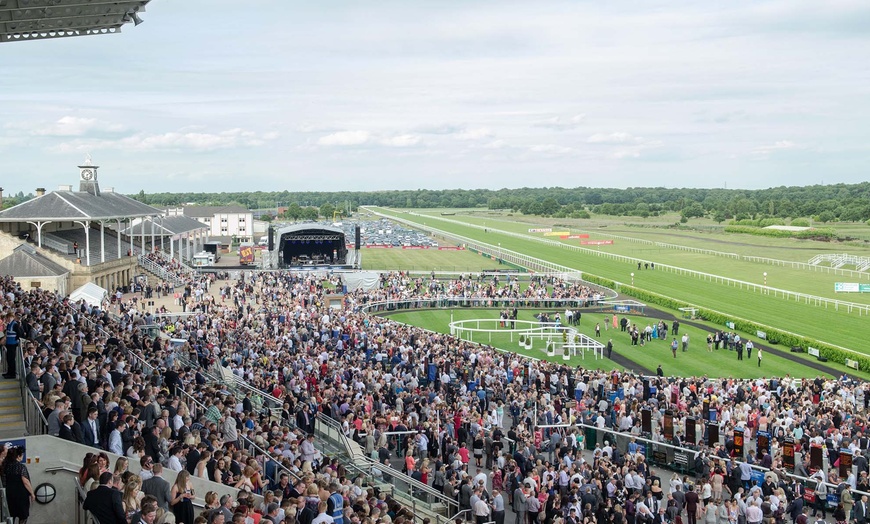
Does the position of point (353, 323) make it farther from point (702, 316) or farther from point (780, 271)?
point (780, 271)

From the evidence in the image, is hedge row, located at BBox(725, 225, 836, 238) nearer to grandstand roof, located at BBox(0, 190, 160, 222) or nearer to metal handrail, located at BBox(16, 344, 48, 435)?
grandstand roof, located at BBox(0, 190, 160, 222)

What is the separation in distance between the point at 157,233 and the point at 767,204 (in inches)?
5138

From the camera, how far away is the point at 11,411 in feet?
34.6

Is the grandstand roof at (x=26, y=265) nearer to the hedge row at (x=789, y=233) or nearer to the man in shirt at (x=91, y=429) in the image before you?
the man in shirt at (x=91, y=429)

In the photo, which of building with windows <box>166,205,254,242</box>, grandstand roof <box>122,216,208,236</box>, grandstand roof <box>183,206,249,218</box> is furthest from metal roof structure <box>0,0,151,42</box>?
grandstand roof <box>183,206,249,218</box>

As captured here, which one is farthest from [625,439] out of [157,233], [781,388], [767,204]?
[767,204]

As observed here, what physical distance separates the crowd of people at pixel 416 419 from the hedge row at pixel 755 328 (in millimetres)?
7577

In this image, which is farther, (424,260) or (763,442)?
(424,260)

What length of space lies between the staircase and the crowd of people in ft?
1.21

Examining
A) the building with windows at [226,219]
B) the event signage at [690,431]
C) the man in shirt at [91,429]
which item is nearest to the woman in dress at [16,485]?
the man in shirt at [91,429]

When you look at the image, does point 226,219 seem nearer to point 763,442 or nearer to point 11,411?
point 763,442

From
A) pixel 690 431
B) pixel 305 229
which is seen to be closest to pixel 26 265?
pixel 305 229

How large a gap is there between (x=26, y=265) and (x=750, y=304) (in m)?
32.3

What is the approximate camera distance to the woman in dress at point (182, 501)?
7512 mm
